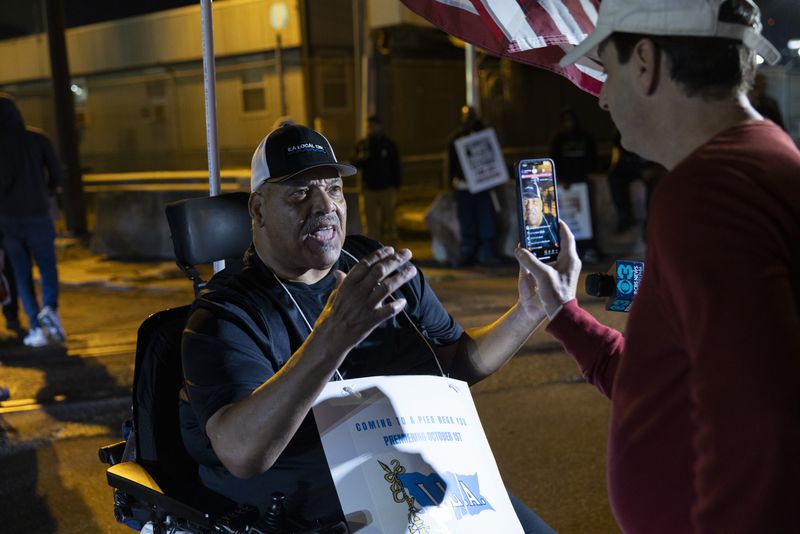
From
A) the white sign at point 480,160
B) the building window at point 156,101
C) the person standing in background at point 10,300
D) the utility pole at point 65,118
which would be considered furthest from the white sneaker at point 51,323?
the building window at point 156,101

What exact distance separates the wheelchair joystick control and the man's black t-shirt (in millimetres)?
151

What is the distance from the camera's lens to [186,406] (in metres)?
2.39

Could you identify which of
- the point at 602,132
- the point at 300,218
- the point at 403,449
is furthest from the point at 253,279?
the point at 602,132

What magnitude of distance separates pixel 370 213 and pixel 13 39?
30.7 meters

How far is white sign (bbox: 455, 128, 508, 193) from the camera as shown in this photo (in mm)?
10992

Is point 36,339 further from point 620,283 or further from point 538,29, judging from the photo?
point 620,283

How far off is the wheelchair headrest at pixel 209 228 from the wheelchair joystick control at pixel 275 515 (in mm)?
875

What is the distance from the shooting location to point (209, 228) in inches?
105

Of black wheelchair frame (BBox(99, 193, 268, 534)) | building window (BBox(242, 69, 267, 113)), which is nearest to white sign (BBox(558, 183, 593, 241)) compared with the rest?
black wheelchair frame (BBox(99, 193, 268, 534))

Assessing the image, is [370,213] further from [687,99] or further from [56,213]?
[687,99]

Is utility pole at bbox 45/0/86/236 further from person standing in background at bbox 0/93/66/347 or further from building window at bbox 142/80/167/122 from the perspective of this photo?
building window at bbox 142/80/167/122

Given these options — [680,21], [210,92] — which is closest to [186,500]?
[210,92]

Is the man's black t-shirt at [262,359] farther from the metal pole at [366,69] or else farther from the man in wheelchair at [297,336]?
the metal pole at [366,69]

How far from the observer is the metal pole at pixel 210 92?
9.13 ft
